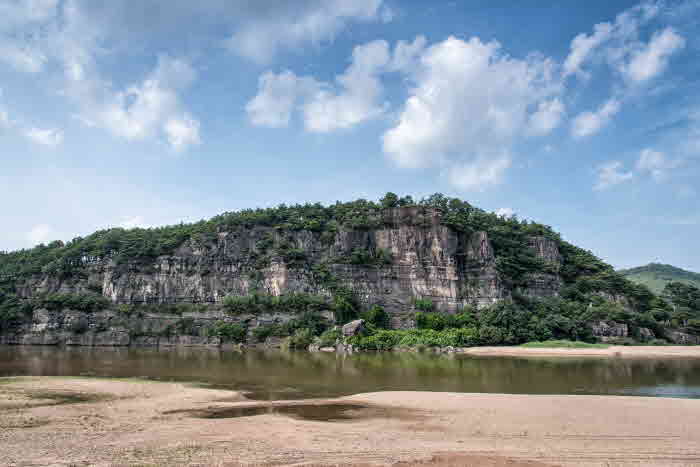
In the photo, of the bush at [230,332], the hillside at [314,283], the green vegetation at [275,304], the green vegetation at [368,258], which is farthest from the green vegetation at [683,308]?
the bush at [230,332]

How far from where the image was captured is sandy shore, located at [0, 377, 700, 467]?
12.7 metres

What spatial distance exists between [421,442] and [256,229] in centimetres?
8631

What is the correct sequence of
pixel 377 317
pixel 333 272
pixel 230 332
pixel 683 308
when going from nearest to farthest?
1. pixel 230 332
2. pixel 683 308
3. pixel 377 317
4. pixel 333 272

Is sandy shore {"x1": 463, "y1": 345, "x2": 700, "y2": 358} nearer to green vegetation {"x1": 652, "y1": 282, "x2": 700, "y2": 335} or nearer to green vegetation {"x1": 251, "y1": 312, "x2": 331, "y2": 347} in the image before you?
green vegetation {"x1": 652, "y1": 282, "x2": 700, "y2": 335}

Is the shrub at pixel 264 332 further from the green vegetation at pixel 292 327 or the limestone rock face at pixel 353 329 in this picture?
the limestone rock face at pixel 353 329

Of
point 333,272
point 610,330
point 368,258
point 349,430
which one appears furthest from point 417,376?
point 368,258

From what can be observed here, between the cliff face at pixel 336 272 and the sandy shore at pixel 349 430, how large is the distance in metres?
63.6

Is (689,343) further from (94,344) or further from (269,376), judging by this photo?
(94,344)

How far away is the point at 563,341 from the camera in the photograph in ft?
208

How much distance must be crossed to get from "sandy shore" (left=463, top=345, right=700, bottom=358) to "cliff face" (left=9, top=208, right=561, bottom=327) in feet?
85.1

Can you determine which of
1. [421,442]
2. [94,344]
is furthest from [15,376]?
[94,344]

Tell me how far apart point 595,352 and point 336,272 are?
160ft

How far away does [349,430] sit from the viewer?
16.1 metres

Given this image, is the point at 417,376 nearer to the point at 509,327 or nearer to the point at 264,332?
the point at 509,327
